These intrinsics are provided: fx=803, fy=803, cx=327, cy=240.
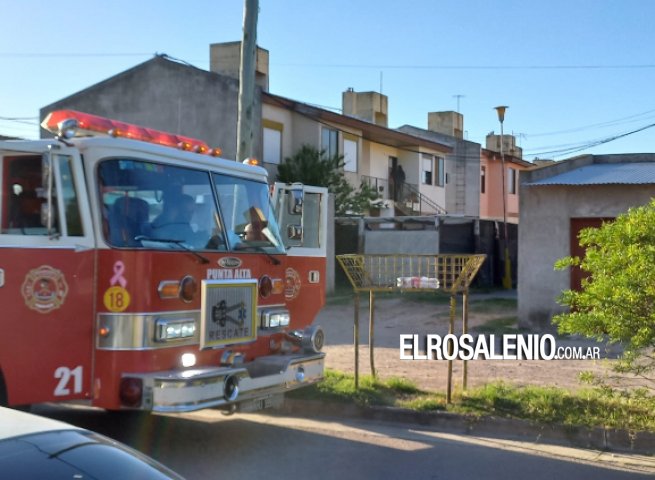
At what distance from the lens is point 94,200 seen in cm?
640

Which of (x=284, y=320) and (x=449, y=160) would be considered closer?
(x=284, y=320)

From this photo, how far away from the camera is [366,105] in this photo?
4125cm

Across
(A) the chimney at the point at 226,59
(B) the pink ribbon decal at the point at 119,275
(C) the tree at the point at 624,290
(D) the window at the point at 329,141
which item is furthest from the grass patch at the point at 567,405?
(A) the chimney at the point at 226,59

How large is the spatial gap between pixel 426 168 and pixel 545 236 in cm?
2431

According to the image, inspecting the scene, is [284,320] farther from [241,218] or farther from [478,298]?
[478,298]

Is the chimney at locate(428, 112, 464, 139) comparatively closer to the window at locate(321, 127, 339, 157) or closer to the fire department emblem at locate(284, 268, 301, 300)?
the window at locate(321, 127, 339, 157)

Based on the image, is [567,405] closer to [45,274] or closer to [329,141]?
[45,274]

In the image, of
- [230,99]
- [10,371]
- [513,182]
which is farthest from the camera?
[513,182]

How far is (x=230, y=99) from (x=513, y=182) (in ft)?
86.2

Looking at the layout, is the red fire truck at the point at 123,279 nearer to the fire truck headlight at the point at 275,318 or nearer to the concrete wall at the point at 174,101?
the fire truck headlight at the point at 275,318

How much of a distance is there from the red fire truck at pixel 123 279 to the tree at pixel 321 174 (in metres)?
→ 20.1

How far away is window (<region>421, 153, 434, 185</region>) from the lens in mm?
38844

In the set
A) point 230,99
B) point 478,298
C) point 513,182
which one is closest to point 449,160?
point 513,182

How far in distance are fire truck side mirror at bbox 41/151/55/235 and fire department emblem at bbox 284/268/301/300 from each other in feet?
9.52
